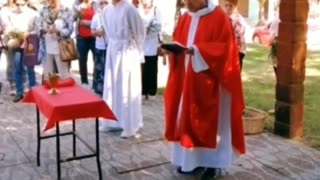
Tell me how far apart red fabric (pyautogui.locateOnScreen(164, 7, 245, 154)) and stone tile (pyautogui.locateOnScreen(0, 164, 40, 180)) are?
1.48 metres

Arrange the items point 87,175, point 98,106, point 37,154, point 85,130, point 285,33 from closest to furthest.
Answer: point 98,106 → point 87,175 → point 37,154 → point 285,33 → point 85,130

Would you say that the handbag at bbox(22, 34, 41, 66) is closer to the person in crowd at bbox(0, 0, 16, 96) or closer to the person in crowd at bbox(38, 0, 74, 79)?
the person in crowd at bbox(38, 0, 74, 79)

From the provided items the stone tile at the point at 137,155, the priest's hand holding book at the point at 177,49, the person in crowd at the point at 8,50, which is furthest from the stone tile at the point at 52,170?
the person in crowd at the point at 8,50

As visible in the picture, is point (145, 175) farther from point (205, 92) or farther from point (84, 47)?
point (84, 47)

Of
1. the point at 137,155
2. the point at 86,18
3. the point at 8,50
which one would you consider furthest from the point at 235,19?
the point at 8,50

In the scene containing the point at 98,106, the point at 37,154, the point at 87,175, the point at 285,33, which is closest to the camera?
the point at 98,106

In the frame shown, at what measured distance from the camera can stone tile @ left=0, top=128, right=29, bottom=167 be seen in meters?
5.49

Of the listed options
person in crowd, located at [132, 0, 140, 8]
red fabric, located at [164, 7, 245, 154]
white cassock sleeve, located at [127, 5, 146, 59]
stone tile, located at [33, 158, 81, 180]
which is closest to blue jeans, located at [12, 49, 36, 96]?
person in crowd, located at [132, 0, 140, 8]

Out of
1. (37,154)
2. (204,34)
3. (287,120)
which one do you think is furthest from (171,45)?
(287,120)

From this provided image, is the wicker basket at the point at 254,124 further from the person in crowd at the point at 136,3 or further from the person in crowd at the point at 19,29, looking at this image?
the person in crowd at the point at 19,29

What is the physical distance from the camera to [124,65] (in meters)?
6.28

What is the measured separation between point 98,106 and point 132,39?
2.01 meters

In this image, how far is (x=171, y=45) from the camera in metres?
4.62

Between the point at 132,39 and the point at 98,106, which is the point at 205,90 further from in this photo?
the point at 132,39
